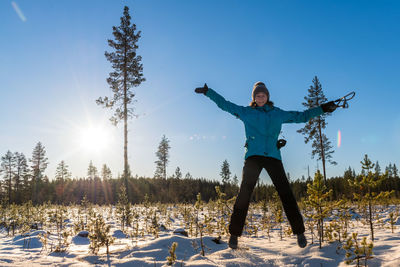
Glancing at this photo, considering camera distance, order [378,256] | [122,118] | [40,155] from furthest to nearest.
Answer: [40,155] → [122,118] → [378,256]

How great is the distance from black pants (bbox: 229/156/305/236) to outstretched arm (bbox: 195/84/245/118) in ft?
2.48

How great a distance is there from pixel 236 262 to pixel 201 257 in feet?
1.86

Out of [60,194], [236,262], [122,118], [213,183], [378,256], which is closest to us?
[378,256]

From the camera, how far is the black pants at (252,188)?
3.51 m

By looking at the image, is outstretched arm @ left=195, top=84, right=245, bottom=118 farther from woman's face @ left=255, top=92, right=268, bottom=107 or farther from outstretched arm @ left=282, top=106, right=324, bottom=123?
outstretched arm @ left=282, top=106, right=324, bottom=123

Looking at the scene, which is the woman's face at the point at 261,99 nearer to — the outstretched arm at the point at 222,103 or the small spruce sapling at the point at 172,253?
the outstretched arm at the point at 222,103

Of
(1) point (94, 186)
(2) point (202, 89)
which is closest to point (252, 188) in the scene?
(2) point (202, 89)

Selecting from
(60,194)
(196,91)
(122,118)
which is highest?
(122,118)

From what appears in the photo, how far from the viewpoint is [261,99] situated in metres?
3.88

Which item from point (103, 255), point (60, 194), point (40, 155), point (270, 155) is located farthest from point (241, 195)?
point (60, 194)

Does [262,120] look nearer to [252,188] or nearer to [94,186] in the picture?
[252,188]

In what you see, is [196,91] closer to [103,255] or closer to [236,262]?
[236,262]

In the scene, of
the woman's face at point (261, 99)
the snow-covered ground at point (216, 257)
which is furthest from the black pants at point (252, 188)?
the woman's face at point (261, 99)

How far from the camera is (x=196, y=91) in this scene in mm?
3988
